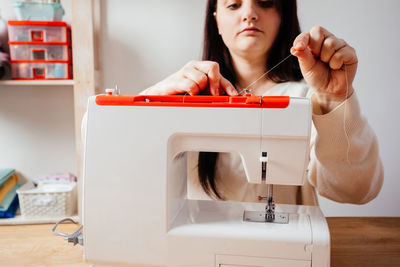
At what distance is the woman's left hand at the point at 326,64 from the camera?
0.72 meters

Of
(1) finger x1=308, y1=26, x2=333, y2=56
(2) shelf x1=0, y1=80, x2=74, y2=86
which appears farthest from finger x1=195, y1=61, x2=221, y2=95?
(2) shelf x1=0, y1=80, x2=74, y2=86

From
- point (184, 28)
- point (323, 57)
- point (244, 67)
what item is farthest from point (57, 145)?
point (323, 57)

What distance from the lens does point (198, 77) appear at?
2.63ft

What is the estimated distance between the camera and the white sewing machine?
0.68m

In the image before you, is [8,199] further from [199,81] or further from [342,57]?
[342,57]

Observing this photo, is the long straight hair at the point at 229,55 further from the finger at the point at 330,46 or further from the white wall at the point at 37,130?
the white wall at the point at 37,130

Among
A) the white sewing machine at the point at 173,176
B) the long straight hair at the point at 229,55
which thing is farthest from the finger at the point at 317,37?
the long straight hair at the point at 229,55

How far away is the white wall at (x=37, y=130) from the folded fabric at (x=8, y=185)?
0.05 m

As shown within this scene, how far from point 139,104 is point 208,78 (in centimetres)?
18

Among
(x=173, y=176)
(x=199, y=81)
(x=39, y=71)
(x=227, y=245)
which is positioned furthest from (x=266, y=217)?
(x=39, y=71)

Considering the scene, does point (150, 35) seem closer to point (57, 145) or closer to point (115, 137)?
point (57, 145)

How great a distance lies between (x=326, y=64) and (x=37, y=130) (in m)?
1.34

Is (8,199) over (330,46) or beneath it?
beneath

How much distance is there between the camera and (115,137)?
733mm
